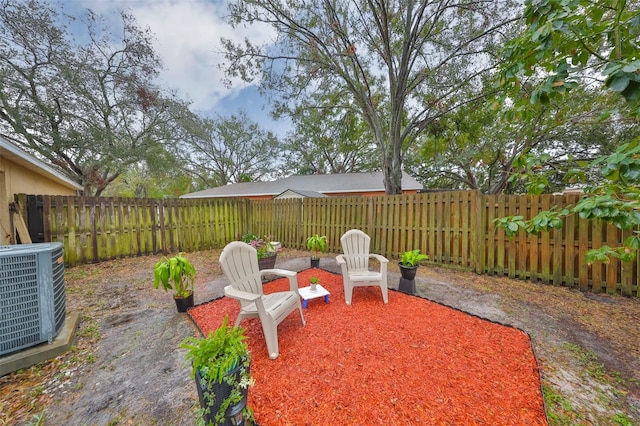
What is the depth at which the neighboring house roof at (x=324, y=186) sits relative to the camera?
1284cm

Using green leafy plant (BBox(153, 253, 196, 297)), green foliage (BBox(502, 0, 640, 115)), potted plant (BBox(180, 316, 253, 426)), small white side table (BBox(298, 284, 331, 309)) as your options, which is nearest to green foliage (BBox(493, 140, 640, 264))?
green foliage (BBox(502, 0, 640, 115))

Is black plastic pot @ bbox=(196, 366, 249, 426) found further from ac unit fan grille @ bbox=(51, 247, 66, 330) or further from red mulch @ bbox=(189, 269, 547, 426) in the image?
ac unit fan grille @ bbox=(51, 247, 66, 330)

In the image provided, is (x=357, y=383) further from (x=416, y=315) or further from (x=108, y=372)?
(x=108, y=372)

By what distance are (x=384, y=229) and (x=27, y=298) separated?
5567 mm

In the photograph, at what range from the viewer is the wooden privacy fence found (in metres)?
3.56

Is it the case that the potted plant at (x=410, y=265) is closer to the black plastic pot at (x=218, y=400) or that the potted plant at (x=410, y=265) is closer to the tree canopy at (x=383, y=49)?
the black plastic pot at (x=218, y=400)

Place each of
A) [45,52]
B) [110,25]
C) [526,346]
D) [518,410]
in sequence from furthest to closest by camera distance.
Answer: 1. [110,25]
2. [45,52]
3. [526,346]
4. [518,410]

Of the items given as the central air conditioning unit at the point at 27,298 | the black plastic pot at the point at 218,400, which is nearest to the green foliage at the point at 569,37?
the black plastic pot at the point at 218,400

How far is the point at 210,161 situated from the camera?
21.3 metres

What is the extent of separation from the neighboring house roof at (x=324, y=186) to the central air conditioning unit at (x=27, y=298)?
387 inches

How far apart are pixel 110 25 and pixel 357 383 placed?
1425 cm

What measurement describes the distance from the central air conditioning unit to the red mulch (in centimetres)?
126

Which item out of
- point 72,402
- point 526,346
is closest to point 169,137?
point 72,402

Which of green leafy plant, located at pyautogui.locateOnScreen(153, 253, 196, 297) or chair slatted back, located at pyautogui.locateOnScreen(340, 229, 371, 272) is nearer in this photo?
green leafy plant, located at pyautogui.locateOnScreen(153, 253, 196, 297)
